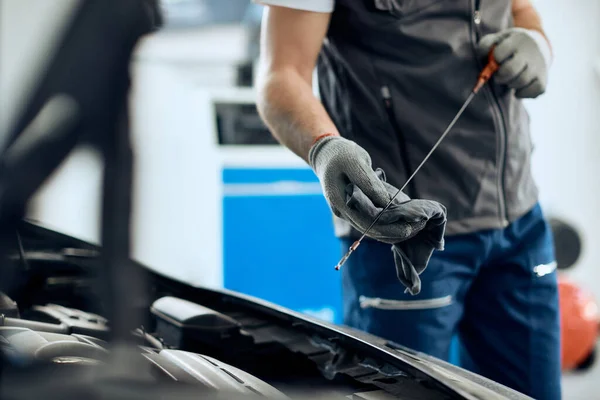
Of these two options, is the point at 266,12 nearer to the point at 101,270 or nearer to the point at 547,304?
the point at 101,270

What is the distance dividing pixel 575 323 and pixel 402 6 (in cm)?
148

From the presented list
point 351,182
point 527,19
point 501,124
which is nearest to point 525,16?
point 527,19

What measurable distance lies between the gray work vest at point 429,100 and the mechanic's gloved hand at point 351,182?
0.17 m

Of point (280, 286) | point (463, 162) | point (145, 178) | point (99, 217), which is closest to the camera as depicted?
point (463, 162)

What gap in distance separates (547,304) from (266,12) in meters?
0.57

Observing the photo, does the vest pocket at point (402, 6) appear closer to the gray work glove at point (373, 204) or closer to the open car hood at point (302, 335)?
the gray work glove at point (373, 204)

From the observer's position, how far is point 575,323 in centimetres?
182

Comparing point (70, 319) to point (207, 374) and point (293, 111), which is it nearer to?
point (207, 374)

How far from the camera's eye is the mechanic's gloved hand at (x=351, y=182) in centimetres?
54

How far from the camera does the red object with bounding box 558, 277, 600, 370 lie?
1823mm

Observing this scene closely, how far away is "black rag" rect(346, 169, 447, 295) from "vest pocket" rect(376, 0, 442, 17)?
25 cm

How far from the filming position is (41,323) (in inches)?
25.7

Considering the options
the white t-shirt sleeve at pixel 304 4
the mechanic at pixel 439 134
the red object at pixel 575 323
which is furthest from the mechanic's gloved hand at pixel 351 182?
the red object at pixel 575 323

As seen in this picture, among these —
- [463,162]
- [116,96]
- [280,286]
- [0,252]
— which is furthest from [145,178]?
[463,162]
